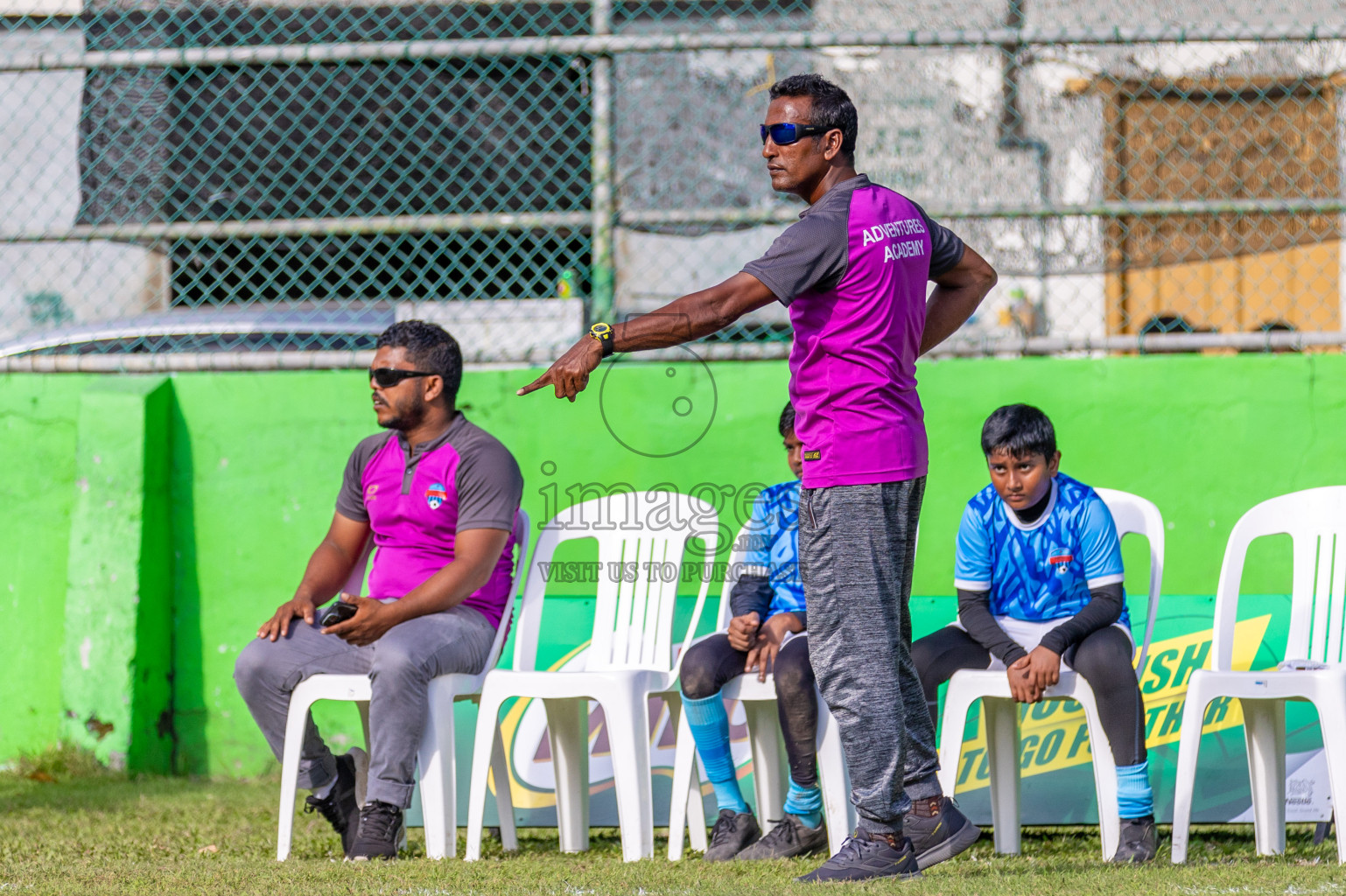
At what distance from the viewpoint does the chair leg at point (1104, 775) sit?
146 inches

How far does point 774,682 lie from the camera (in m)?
3.95

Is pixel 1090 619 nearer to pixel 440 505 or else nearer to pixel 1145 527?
pixel 1145 527

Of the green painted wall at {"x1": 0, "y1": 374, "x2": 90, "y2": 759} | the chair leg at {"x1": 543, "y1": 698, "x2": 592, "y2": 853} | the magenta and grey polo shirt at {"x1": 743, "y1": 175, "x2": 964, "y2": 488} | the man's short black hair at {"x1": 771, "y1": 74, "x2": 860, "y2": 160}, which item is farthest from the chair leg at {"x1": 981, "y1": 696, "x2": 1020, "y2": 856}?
the green painted wall at {"x1": 0, "y1": 374, "x2": 90, "y2": 759}

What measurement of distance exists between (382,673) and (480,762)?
0.38 metres

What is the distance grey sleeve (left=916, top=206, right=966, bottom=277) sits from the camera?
10.7 ft

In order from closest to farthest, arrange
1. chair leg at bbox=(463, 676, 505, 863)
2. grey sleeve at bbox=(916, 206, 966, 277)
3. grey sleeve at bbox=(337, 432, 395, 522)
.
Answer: grey sleeve at bbox=(916, 206, 966, 277) → chair leg at bbox=(463, 676, 505, 863) → grey sleeve at bbox=(337, 432, 395, 522)

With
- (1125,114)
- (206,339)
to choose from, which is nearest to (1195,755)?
(1125,114)

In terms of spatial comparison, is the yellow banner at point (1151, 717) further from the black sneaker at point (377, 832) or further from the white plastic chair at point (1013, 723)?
the black sneaker at point (377, 832)

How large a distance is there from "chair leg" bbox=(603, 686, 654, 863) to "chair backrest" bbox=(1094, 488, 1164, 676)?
143cm

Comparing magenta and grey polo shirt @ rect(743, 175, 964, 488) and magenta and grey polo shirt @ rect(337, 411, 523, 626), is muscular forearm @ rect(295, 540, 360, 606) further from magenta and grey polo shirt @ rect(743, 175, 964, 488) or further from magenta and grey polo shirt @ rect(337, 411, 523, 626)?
magenta and grey polo shirt @ rect(743, 175, 964, 488)

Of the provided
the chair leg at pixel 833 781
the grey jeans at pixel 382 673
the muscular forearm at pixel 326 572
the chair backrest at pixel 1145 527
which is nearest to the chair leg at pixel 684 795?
the chair leg at pixel 833 781

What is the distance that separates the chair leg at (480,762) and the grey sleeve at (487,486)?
513 mm

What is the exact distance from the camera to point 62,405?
18.1 ft

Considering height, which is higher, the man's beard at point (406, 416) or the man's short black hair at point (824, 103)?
the man's short black hair at point (824, 103)
